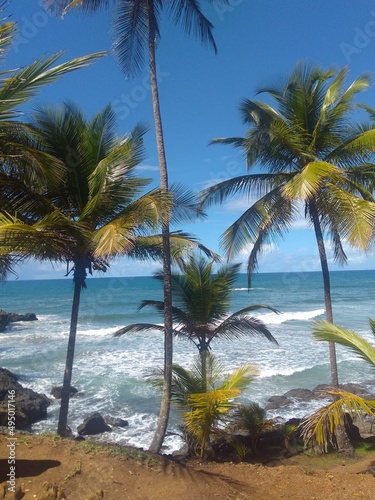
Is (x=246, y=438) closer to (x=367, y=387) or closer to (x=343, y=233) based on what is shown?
(x=343, y=233)

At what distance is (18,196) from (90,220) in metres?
1.31

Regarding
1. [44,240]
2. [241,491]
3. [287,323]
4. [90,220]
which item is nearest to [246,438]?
[241,491]

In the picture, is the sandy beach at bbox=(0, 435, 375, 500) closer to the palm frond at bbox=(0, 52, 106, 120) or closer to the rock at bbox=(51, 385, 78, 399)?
the palm frond at bbox=(0, 52, 106, 120)

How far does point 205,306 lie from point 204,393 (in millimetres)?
3921

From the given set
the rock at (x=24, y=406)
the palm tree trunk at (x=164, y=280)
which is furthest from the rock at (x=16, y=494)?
the rock at (x=24, y=406)

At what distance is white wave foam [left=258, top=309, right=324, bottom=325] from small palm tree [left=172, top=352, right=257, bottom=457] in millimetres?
29530

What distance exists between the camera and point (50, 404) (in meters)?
14.6

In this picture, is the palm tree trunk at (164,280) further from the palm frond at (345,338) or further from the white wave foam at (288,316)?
the white wave foam at (288,316)

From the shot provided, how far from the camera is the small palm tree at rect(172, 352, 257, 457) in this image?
20.8ft

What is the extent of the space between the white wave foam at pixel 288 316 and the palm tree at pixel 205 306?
26881 millimetres

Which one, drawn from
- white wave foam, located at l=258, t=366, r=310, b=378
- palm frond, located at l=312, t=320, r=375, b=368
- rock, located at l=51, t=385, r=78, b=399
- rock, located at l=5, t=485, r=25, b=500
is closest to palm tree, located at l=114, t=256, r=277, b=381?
palm frond, located at l=312, t=320, r=375, b=368

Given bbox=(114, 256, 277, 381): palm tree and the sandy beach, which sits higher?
bbox=(114, 256, 277, 381): palm tree

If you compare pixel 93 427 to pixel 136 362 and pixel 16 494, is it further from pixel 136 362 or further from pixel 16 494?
pixel 136 362

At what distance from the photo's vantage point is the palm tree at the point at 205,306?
33.1 ft
